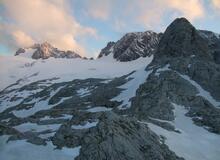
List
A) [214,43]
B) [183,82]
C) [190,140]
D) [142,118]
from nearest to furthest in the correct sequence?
[190,140]
[142,118]
[183,82]
[214,43]

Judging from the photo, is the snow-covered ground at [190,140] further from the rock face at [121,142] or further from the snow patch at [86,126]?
the snow patch at [86,126]

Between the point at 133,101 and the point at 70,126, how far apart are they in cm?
3238

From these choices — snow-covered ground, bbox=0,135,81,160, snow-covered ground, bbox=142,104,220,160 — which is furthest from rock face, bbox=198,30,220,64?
A: snow-covered ground, bbox=0,135,81,160

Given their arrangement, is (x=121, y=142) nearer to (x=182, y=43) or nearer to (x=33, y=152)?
(x=33, y=152)

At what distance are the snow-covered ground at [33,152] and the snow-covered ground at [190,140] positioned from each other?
12351 millimetres

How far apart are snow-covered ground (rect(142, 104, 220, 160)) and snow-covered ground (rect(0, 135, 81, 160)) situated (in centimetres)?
1235

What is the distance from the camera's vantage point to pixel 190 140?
55.9 metres

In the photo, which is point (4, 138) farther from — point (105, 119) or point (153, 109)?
point (153, 109)

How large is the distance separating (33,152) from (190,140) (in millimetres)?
21779

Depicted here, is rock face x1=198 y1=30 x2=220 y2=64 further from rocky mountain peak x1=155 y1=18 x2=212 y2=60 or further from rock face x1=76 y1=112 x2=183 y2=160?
rock face x1=76 y1=112 x2=183 y2=160

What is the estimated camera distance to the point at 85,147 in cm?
4350

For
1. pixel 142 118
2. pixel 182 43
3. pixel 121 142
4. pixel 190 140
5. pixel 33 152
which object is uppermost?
pixel 182 43

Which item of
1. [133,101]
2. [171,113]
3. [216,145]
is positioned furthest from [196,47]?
[216,145]

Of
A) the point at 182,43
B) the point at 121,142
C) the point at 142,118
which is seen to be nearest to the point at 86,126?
the point at 121,142
